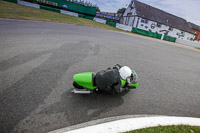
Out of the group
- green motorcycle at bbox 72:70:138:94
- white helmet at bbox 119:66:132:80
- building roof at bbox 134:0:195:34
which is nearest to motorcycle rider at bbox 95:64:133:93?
white helmet at bbox 119:66:132:80

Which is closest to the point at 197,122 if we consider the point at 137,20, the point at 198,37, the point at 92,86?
the point at 92,86

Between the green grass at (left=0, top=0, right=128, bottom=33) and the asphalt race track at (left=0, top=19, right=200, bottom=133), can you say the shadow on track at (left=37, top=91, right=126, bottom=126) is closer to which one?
the asphalt race track at (left=0, top=19, right=200, bottom=133)

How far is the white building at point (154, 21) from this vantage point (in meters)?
33.4

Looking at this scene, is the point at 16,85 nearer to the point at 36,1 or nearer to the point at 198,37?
the point at 36,1

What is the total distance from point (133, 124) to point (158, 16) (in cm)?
4395

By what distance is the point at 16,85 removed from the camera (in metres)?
2.59

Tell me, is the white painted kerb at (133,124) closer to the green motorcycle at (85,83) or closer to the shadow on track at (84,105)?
the shadow on track at (84,105)

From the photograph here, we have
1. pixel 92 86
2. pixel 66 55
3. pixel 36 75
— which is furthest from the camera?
pixel 66 55

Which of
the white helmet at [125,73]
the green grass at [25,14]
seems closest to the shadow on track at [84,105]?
the white helmet at [125,73]

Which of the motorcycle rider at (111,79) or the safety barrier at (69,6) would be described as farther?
the safety barrier at (69,6)

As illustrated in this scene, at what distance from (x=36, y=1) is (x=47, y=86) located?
41156mm

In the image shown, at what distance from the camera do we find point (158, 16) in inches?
1423

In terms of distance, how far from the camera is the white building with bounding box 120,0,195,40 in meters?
33.4

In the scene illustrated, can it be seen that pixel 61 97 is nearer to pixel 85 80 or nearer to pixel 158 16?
pixel 85 80
